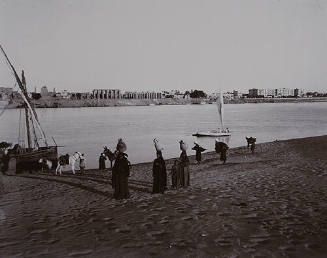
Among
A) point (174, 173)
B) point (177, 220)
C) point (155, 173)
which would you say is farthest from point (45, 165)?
point (177, 220)

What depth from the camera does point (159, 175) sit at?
1226cm

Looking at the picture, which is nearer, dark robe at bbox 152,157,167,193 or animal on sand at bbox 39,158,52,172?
dark robe at bbox 152,157,167,193

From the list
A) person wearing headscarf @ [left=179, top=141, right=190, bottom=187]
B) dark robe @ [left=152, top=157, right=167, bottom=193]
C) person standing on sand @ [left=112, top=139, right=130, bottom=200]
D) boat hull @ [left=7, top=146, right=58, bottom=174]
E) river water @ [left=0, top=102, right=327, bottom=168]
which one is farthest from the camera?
river water @ [left=0, top=102, right=327, bottom=168]

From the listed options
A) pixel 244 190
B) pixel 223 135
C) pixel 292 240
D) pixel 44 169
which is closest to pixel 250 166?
pixel 244 190

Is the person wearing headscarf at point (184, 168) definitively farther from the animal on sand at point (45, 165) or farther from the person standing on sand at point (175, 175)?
the animal on sand at point (45, 165)

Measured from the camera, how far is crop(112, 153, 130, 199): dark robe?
1160cm

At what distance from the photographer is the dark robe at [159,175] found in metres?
12.1

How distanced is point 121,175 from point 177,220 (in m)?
3.16

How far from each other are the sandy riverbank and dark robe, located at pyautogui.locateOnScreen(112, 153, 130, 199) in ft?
1.13

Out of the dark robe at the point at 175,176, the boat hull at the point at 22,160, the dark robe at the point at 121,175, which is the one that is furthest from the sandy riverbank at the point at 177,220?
the boat hull at the point at 22,160

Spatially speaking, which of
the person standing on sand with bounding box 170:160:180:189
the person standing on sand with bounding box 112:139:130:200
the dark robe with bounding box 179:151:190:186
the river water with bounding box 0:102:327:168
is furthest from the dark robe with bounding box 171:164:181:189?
the river water with bounding box 0:102:327:168

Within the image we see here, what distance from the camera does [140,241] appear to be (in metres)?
7.75

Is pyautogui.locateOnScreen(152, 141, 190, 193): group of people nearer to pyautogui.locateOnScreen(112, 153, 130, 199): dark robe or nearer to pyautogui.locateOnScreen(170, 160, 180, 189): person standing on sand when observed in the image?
pyautogui.locateOnScreen(170, 160, 180, 189): person standing on sand

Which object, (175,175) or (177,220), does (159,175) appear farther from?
(177,220)
